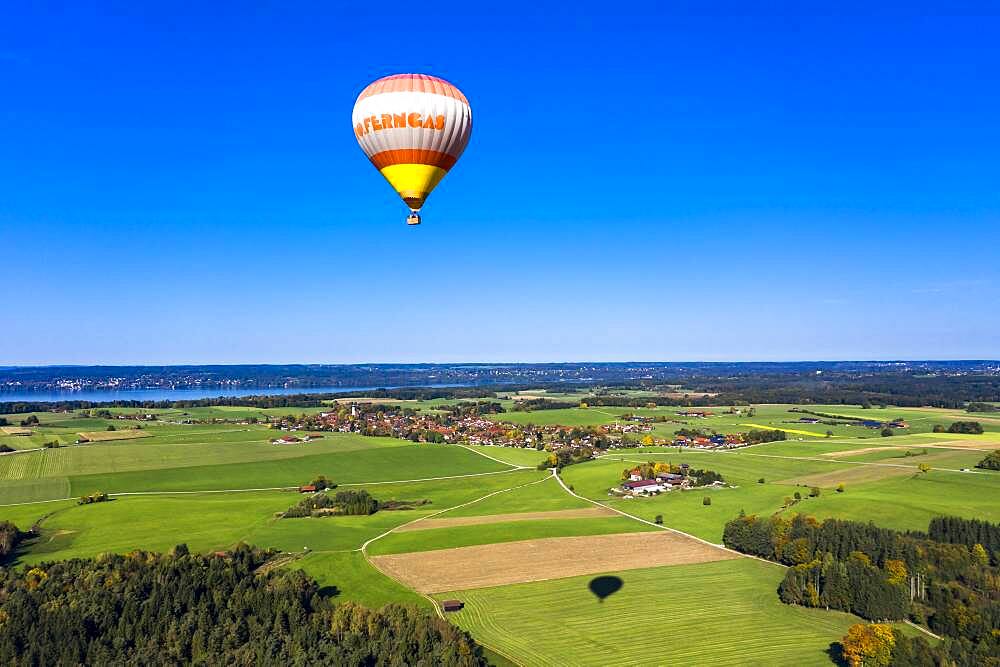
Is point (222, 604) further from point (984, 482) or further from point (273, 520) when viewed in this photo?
point (984, 482)

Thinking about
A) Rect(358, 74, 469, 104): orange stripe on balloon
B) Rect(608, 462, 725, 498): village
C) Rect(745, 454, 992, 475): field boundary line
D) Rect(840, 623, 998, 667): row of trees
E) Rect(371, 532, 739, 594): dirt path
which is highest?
Rect(358, 74, 469, 104): orange stripe on balloon

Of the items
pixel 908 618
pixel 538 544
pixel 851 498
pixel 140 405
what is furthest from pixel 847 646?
pixel 140 405

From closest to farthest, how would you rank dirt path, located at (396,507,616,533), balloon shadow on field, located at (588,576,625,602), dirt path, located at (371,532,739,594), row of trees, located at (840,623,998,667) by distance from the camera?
row of trees, located at (840,623,998,667) → balloon shadow on field, located at (588,576,625,602) → dirt path, located at (371,532,739,594) → dirt path, located at (396,507,616,533)

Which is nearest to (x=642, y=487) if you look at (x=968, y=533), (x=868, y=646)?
(x=968, y=533)

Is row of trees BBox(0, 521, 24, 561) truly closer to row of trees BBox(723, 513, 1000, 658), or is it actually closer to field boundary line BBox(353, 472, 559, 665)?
field boundary line BBox(353, 472, 559, 665)

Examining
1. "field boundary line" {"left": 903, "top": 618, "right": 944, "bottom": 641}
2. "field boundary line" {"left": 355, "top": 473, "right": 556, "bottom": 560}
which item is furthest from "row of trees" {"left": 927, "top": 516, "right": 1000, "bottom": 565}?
"field boundary line" {"left": 355, "top": 473, "right": 556, "bottom": 560}

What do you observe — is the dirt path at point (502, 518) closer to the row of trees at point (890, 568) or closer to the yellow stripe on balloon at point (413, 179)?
the row of trees at point (890, 568)

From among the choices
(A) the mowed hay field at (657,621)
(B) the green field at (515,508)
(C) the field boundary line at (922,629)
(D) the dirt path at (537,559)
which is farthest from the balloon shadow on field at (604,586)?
(C) the field boundary line at (922,629)

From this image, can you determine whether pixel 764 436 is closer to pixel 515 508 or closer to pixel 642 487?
pixel 642 487
